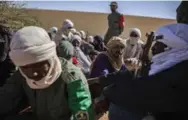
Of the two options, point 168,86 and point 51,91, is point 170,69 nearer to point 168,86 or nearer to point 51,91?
point 168,86

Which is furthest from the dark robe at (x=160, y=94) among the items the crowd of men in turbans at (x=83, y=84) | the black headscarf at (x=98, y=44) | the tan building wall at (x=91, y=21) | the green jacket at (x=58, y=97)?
the tan building wall at (x=91, y=21)

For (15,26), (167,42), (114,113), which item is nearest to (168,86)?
(167,42)

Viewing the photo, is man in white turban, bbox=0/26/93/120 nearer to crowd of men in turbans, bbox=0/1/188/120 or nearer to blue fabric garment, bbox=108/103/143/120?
crowd of men in turbans, bbox=0/1/188/120

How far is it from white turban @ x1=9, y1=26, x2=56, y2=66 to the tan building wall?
22.0 metres

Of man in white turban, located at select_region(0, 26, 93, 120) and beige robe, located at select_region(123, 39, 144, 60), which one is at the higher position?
man in white turban, located at select_region(0, 26, 93, 120)

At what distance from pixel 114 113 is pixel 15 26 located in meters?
5.69

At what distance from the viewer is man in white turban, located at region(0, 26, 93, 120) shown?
377 cm

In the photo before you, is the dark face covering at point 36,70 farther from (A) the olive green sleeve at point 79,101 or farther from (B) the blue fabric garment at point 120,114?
(B) the blue fabric garment at point 120,114

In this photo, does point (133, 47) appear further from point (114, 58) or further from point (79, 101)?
point (79, 101)

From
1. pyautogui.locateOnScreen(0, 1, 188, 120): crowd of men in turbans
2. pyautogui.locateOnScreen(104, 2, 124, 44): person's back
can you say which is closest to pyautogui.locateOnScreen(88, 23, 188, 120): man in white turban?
pyautogui.locateOnScreen(0, 1, 188, 120): crowd of men in turbans

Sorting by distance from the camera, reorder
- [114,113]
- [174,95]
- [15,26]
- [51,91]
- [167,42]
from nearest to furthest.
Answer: [174,95] < [167,42] < [114,113] < [51,91] < [15,26]

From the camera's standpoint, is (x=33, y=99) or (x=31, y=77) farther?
(x=33, y=99)

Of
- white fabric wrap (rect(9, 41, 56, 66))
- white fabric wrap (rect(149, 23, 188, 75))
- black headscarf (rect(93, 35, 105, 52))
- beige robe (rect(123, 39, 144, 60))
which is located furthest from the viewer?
black headscarf (rect(93, 35, 105, 52))

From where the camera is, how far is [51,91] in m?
4.09
